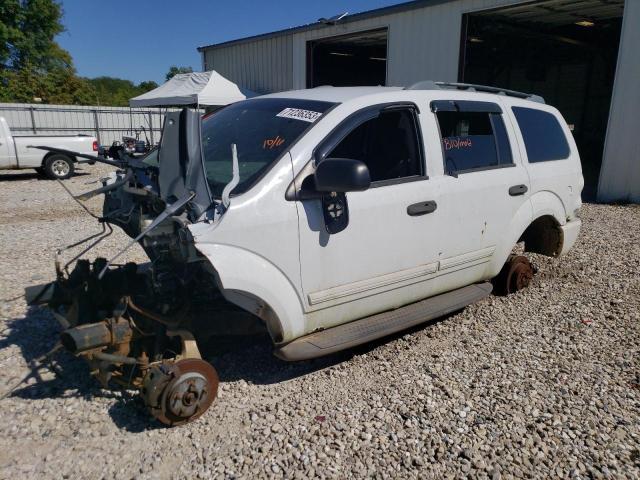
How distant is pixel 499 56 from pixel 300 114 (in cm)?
1934

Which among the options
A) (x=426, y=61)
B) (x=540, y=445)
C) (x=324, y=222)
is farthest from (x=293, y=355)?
(x=426, y=61)

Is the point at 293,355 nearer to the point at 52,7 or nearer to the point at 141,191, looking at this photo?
the point at 141,191

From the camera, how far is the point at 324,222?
3.19 meters

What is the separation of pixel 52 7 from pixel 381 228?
5367cm

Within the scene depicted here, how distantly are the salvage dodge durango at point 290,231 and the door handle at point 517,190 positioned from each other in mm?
38

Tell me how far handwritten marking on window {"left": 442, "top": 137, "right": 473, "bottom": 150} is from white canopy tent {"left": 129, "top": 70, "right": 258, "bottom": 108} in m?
14.1

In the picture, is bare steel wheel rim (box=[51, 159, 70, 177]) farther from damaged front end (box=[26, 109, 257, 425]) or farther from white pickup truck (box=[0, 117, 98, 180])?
damaged front end (box=[26, 109, 257, 425])

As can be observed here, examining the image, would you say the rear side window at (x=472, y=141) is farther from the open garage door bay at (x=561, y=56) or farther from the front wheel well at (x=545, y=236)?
the open garage door bay at (x=561, y=56)

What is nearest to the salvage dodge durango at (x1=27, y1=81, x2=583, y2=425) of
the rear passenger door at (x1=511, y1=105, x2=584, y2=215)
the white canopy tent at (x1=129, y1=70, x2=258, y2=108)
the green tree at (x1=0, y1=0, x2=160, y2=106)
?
the rear passenger door at (x1=511, y1=105, x2=584, y2=215)

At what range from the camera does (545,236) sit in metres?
5.26

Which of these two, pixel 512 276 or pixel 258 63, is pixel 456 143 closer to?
pixel 512 276

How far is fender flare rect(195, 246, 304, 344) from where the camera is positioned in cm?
279

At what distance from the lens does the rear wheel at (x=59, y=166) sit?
1516 centimetres

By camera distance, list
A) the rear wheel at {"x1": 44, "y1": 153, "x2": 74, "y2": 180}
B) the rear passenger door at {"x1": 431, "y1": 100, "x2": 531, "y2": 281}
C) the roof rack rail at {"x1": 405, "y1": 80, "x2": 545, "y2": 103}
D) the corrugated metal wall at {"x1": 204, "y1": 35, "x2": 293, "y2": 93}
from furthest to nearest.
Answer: the corrugated metal wall at {"x1": 204, "y1": 35, "x2": 293, "y2": 93}, the rear wheel at {"x1": 44, "y1": 153, "x2": 74, "y2": 180}, the roof rack rail at {"x1": 405, "y1": 80, "x2": 545, "y2": 103}, the rear passenger door at {"x1": 431, "y1": 100, "x2": 531, "y2": 281}
